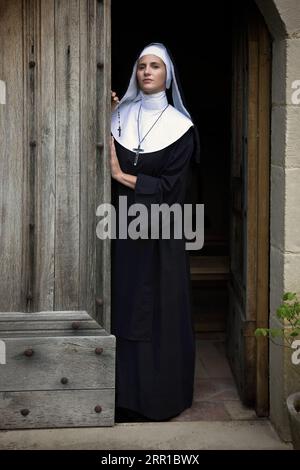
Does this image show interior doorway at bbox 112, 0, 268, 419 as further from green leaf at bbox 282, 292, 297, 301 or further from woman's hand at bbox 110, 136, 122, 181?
green leaf at bbox 282, 292, 297, 301

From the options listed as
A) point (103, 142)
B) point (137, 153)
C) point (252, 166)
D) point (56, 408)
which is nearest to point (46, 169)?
point (103, 142)

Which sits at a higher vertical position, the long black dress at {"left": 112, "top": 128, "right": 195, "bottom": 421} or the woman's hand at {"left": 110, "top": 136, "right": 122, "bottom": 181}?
the woman's hand at {"left": 110, "top": 136, "right": 122, "bottom": 181}

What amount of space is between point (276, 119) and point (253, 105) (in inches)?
10.3

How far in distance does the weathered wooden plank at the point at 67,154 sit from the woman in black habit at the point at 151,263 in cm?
33

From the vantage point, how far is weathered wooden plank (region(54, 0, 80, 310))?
427 cm

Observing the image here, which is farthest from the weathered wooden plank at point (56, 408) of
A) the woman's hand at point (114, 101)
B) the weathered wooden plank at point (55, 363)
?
the woman's hand at point (114, 101)

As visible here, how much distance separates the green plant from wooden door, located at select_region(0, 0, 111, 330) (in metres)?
0.92

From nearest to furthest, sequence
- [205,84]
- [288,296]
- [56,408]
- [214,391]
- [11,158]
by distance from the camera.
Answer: [288,296] → [11,158] → [56,408] → [214,391] → [205,84]

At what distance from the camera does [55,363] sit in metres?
4.42

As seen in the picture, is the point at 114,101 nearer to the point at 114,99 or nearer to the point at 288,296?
the point at 114,99

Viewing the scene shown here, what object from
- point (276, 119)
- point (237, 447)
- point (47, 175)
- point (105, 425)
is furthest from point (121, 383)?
point (276, 119)

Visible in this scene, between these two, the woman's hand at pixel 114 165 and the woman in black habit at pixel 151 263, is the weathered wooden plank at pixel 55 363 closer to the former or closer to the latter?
the woman in black habit at pixel 151 263

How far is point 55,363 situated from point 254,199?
4.68 ft

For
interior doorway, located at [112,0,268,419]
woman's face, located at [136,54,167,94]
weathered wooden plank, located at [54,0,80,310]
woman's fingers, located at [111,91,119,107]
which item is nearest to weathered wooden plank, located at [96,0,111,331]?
weathered wooden plank, located at [54,0,80,310]
